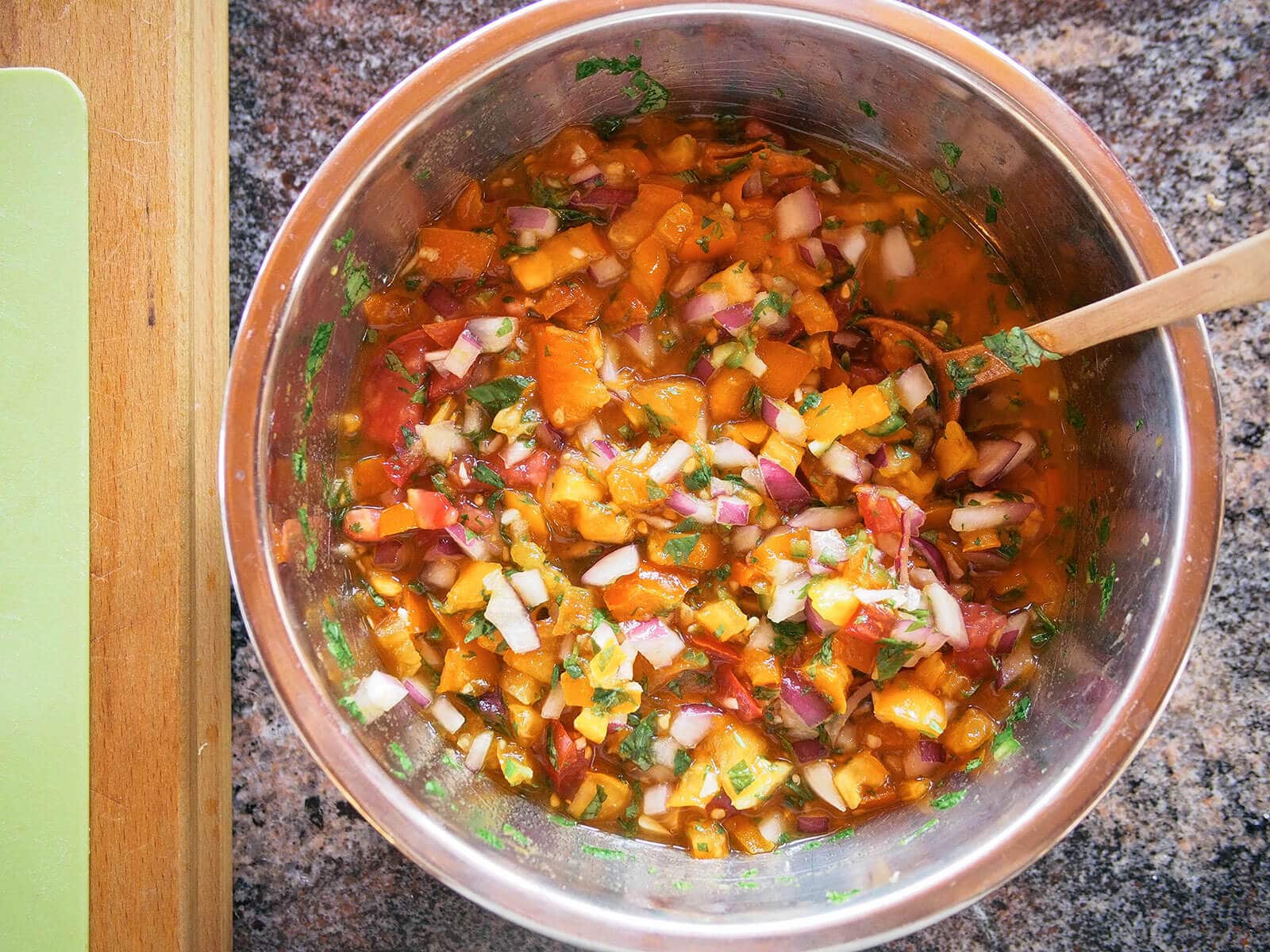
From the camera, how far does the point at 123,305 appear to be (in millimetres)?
2016

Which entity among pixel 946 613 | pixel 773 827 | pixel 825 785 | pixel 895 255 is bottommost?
pixel 773 827

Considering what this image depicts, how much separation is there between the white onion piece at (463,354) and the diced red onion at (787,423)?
0.62 meters

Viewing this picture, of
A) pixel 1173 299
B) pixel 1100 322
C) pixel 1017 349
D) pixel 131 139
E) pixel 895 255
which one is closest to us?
pixel 1173 299

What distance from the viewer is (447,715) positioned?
81.4 inches

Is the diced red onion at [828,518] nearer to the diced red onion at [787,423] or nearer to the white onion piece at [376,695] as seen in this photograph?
the diced red onion at [787,423]

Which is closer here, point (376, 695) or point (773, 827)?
point (376, 695)

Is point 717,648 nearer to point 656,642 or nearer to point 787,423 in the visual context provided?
point 656,642

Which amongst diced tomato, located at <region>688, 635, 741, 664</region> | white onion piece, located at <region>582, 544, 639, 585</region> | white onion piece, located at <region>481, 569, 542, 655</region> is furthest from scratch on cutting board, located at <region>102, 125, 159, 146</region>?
diced tomato, located at <region>688, 635, 741, 664</region>

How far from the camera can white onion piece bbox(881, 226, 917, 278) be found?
82.7 inches

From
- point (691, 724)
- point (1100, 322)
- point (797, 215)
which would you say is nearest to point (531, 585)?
point (691, 724)

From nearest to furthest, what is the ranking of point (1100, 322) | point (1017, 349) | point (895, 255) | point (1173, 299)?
point (1173, 299) → point (1100, 322) → point (1017, 349) → point (895, 255)

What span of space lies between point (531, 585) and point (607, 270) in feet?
2.23

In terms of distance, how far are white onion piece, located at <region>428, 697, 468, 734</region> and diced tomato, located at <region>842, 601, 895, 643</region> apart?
84cm

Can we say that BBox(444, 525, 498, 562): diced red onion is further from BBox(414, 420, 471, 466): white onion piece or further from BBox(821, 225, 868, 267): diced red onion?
BBox(821, 225, 868, 267): diced red onion
